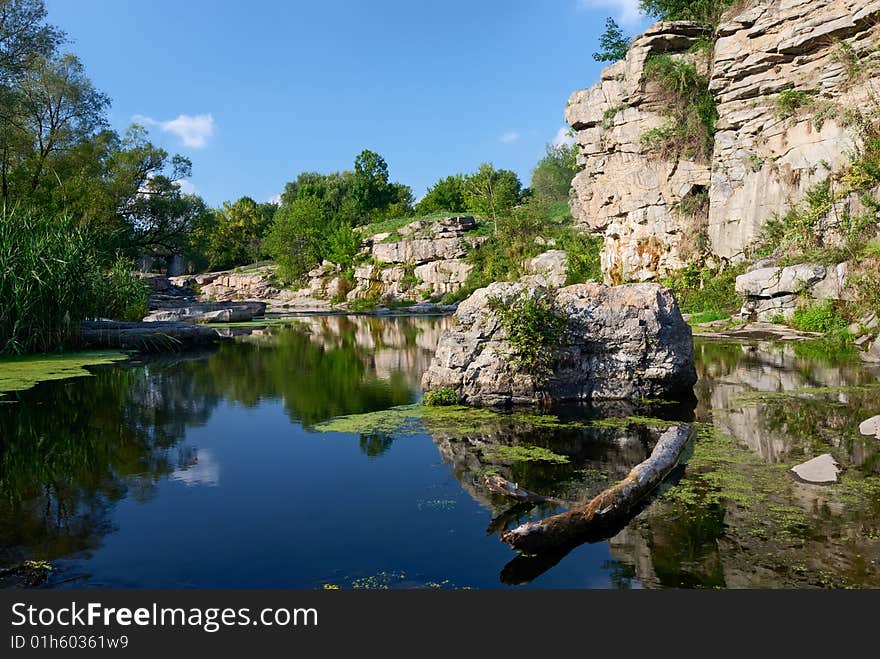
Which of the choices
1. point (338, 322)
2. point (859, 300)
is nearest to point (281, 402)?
point (859, 300)

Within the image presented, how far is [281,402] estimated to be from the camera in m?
12.0

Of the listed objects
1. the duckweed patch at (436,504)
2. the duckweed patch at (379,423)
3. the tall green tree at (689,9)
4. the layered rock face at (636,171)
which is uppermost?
the tall green tree at (689,9)

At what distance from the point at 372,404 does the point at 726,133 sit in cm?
2267

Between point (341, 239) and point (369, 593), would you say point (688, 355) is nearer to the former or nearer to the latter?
point (369, 593)

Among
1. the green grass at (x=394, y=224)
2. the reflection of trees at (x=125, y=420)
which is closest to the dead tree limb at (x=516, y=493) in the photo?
the reflection of trees at (x=125, y=420)

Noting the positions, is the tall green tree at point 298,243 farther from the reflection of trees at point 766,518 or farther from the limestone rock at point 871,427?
the limestone rock at point 871,427

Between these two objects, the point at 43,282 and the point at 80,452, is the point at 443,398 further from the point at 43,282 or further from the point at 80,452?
the point at 43,282

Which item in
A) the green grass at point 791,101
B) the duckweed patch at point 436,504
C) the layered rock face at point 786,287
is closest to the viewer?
the duckweed patch at point 436,504

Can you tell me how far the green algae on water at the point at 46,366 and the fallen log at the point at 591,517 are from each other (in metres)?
10.7

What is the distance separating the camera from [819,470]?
261 inches

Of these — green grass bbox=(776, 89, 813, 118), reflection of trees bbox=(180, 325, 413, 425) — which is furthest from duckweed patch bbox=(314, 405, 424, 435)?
green grass bbox=(776, 89, 813, 118)

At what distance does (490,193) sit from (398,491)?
44960 mm

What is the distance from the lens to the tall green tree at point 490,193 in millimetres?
48125

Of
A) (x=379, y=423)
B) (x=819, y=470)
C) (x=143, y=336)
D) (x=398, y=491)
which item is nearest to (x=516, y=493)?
(x=398, y=491)
